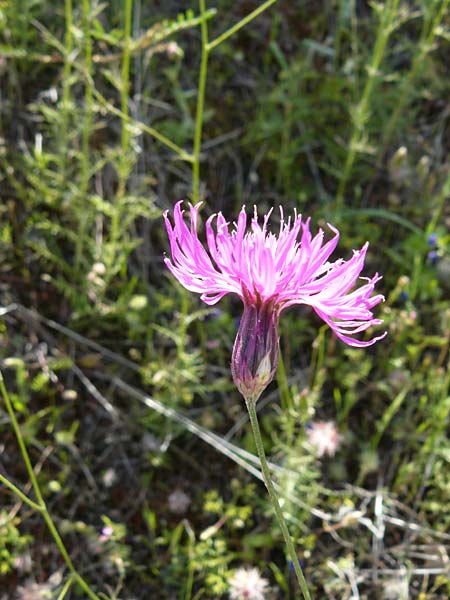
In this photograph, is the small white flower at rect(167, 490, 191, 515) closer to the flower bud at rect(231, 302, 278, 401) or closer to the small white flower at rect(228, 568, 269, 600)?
the small white flower at rect(228, 568, 269, 600)

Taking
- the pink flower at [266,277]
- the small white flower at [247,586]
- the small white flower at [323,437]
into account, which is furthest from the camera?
the small white flower at [323,437]

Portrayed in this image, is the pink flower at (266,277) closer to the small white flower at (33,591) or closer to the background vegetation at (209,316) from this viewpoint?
the background vegetation at (209,316)

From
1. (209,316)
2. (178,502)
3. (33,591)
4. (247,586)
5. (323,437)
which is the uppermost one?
(209,316)

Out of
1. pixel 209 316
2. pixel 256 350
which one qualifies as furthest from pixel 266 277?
pixel 209 316

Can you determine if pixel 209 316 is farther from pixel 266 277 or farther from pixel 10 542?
pixel 266 277

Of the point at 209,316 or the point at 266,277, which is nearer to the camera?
the point at 266,277

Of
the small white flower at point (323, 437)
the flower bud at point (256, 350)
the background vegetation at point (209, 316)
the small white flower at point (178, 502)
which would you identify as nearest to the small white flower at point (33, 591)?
the background vegetation at point (209, 316)

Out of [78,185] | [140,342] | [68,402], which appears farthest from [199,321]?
[78,185]
